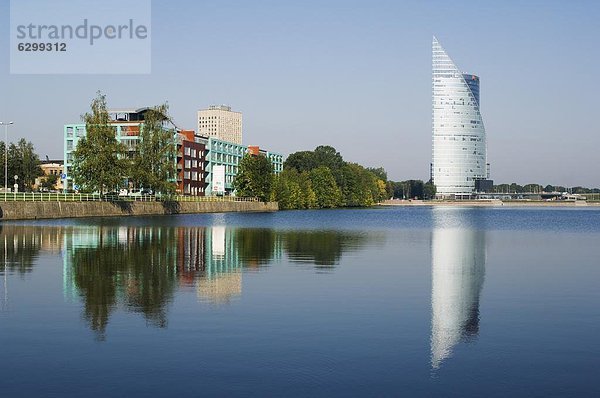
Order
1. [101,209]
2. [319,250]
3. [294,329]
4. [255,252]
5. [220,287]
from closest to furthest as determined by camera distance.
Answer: [294,329]
[220,287]
[255,252]
[319,250]
[101,209]

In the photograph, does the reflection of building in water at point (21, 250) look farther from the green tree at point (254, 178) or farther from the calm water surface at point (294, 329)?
the green tree at point (254, 178)

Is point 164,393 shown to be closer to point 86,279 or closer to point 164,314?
point 164,314

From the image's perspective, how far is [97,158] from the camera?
363ft

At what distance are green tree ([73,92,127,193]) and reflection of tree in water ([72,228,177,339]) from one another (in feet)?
226

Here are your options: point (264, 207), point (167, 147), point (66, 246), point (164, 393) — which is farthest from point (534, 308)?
point (264, 207)

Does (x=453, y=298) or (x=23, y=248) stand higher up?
(x=23, y=248)

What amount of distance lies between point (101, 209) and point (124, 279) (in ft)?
281

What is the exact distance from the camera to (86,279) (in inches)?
1041

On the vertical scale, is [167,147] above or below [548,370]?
above

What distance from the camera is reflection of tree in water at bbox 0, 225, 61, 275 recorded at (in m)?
31.9

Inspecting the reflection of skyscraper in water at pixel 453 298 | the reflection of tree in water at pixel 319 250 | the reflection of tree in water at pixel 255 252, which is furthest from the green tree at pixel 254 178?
the reflection of skyscraper in water at pixel 453 298

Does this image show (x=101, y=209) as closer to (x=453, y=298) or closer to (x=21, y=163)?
(x=21, y=163)

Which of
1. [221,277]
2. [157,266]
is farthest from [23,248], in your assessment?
[221,277]

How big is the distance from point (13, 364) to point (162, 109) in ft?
Result: 409
